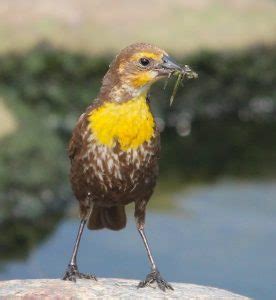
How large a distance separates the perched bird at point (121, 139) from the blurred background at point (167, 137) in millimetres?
2451

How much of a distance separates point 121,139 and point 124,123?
79 millimetres

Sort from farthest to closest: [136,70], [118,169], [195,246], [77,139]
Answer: [195,246] < [77,139] < [118,169] < [136,70]

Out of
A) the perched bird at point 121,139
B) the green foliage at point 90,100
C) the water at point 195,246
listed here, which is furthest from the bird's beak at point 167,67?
the green foliage at point 90,100

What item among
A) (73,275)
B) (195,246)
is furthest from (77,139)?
(195,246)

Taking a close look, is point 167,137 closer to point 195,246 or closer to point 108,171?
point 195,246

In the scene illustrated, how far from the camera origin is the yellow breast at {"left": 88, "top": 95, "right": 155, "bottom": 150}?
6156 mm

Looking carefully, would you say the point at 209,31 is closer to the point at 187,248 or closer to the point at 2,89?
the point at 2,89

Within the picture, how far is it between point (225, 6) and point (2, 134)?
443 cm

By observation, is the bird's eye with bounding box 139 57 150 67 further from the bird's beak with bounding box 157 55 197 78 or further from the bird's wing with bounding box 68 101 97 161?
the bird's wing with bounding box 68 101 97 161

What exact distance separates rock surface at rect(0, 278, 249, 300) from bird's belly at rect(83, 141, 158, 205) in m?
0.40

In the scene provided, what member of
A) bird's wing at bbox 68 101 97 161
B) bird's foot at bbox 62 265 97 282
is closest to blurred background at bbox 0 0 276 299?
bird's foot at bbox 62 265 97 282

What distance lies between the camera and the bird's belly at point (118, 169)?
625 cm

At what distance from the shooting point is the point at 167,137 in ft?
39.7

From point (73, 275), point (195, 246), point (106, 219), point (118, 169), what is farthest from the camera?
point (195, 246)
